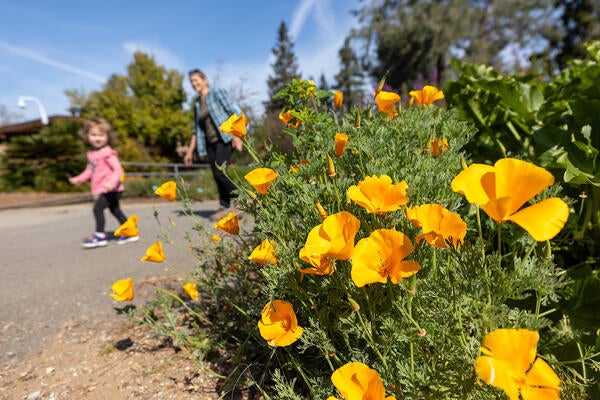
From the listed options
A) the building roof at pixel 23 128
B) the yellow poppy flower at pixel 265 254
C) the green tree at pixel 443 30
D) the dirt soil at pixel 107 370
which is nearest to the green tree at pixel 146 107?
the building roof at pixel 23 128

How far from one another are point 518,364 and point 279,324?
1.97 ft

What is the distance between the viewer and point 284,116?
144cm

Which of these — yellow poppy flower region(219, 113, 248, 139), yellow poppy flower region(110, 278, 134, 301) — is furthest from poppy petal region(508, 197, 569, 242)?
yellow poppy flower region(110, 278, 134, 301)

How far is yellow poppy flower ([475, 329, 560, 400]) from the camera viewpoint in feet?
2.02

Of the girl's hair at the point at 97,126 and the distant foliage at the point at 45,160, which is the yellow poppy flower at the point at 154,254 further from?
the distant foliage at the point at 45,160

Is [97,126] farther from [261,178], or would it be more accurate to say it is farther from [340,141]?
[340,141]

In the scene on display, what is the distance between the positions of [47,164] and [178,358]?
49.7 ft

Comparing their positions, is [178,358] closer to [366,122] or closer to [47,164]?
[366,122]

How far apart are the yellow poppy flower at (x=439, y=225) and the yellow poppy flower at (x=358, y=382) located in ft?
1.11

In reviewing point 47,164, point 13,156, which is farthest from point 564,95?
point 13,156

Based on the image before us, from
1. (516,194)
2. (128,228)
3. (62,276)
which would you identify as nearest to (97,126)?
(62,276)

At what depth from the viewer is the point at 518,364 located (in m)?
0.64

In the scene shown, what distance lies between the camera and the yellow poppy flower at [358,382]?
30.5 inches

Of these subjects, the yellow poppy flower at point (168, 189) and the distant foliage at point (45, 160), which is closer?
the yellow poppy flower at point (168, 189)
